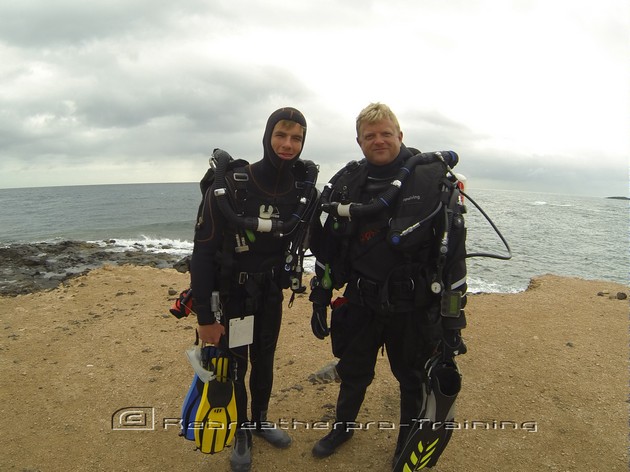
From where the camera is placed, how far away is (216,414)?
9.09 ft

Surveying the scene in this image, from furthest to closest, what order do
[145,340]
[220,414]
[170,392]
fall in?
[145,340] → [170,392] → [220,414]

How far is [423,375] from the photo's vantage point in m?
2.86

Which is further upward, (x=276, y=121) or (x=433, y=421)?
(x=276, y=121)

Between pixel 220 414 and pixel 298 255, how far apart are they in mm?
1307

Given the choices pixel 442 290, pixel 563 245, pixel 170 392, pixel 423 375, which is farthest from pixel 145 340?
pixel 563 245

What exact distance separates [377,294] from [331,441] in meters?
1.48

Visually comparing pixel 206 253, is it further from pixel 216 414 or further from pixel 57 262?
pixel 57 262

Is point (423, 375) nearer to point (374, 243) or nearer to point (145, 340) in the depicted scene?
point (374, 243)

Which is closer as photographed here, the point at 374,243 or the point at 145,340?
the point at 374,243

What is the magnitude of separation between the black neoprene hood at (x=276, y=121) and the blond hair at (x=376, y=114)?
0.45 meters

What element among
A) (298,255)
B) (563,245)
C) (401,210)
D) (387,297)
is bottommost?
(563,245)

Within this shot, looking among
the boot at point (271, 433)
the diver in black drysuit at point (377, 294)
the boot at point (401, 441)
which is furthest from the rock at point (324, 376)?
the boot at point (401, 441)

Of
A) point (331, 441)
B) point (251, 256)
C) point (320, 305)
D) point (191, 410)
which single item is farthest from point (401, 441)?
point (251, 256)

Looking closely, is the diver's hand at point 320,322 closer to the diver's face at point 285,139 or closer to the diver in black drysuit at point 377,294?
the diver in black drysuit at point 377,294
